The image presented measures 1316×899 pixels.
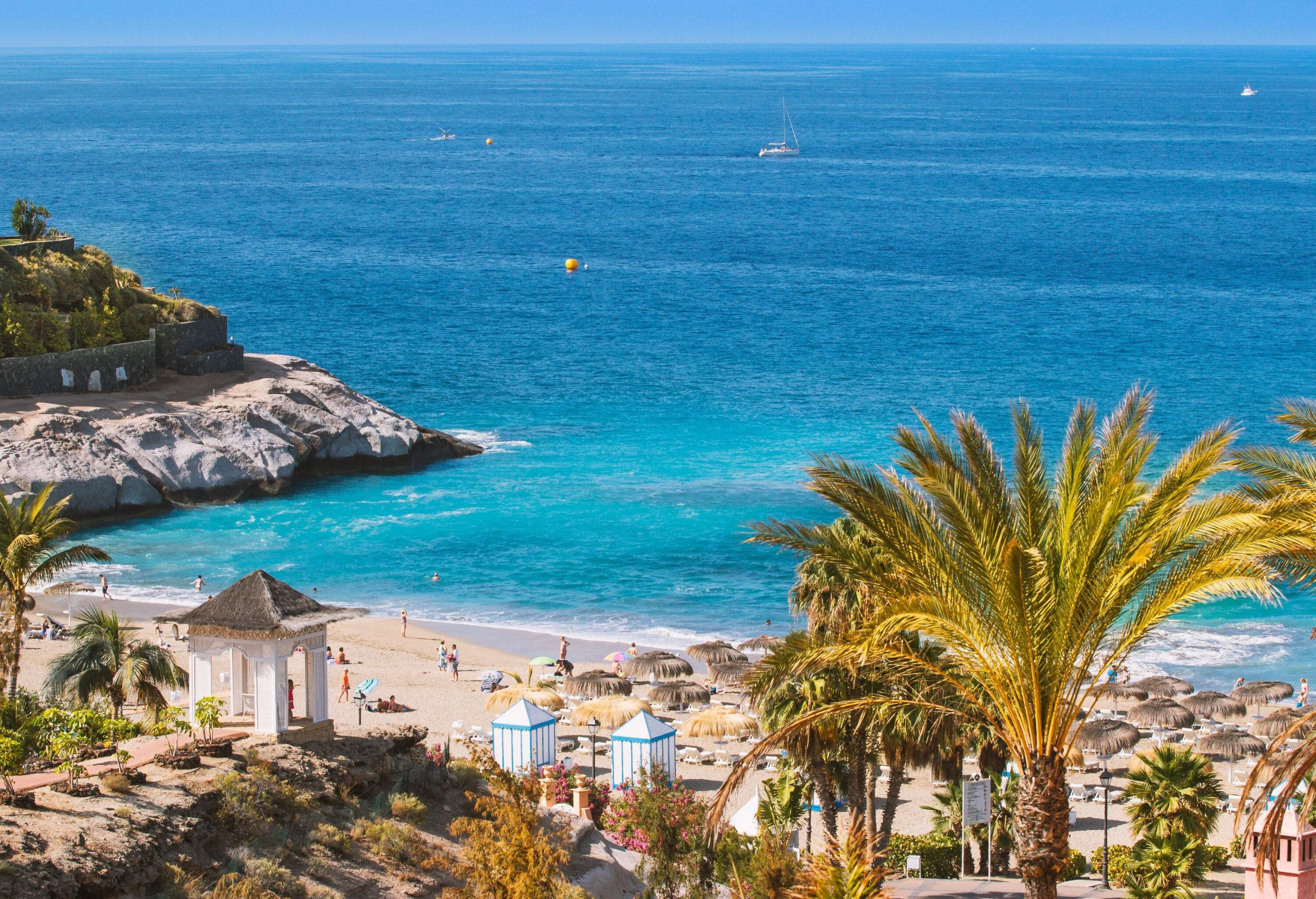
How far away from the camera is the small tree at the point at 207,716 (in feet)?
63.8

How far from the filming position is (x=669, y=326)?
87.4 m

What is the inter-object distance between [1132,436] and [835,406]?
5456 cm

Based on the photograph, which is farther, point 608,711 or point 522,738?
point 608,711

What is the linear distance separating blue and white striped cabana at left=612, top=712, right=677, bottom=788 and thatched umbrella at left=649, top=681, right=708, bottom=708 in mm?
6658

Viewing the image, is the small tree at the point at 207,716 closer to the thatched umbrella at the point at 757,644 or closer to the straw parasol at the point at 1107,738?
the straw parasol at the point at 1107,738

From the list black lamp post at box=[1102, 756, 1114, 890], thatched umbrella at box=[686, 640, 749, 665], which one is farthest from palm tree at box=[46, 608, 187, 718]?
thatched umbrella at box=[686, 640, 749, 665]

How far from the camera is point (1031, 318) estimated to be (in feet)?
297

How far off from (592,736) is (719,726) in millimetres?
3765

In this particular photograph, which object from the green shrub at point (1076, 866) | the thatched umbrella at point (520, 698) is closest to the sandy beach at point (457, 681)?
the thatched umbrella at point (520, 698)

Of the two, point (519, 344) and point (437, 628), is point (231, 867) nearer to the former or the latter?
point (437, 628)

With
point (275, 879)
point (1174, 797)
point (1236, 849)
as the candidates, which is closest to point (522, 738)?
point (275, 879)

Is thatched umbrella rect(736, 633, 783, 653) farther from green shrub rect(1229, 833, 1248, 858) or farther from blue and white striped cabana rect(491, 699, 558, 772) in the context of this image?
green shrub rect(1229, 833, 1248, 858)

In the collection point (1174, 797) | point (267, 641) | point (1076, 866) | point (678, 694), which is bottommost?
point (1076, 866)

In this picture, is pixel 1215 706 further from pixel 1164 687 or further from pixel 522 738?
pixel 522 738
